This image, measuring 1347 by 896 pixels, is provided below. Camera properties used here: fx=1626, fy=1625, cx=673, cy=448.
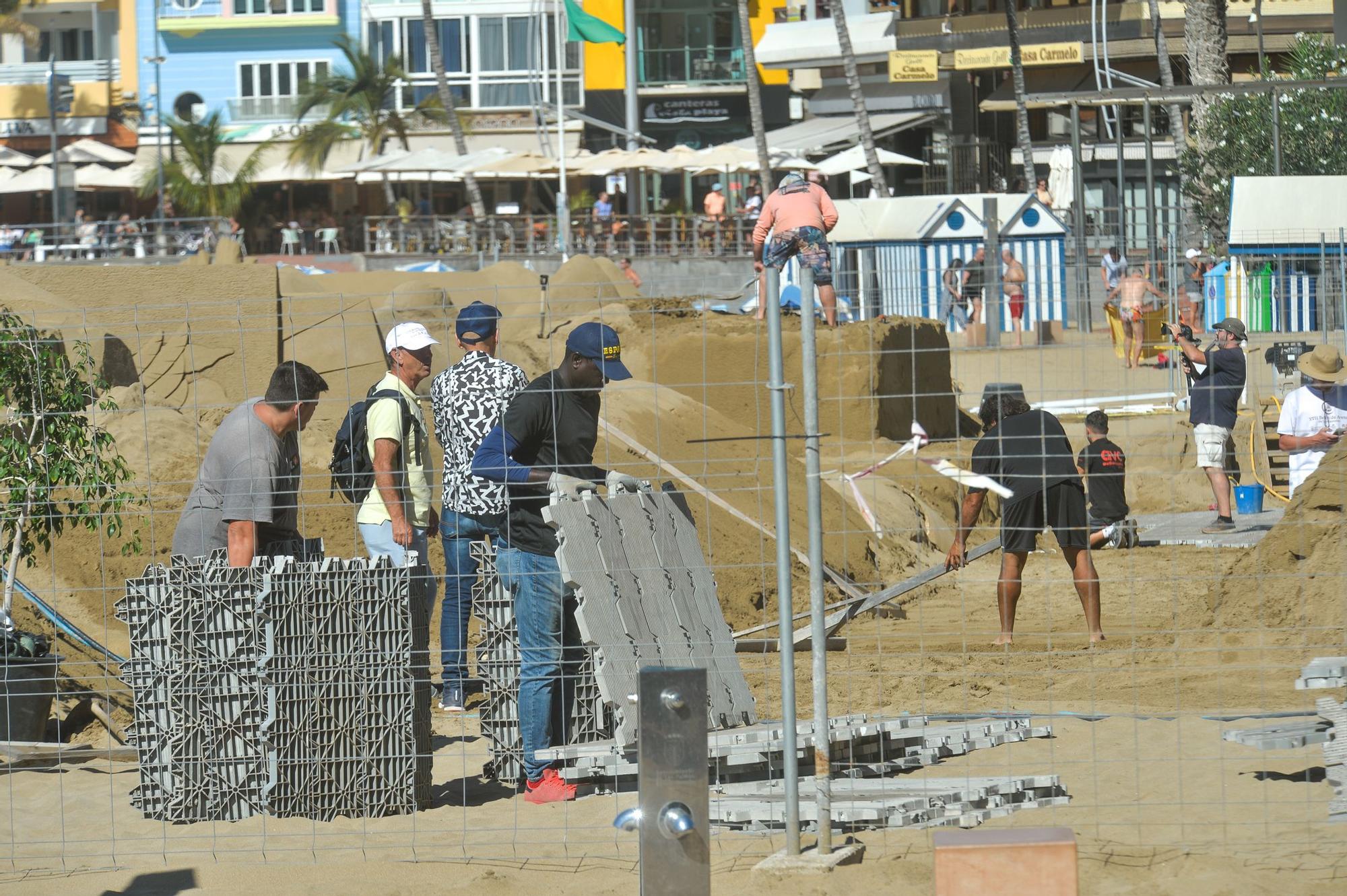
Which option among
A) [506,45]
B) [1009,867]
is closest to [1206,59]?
[1009,867]

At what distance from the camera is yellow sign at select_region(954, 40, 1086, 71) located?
3481 cm

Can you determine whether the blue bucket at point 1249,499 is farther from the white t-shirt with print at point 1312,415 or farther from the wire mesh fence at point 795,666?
the white t-shirt with print at point 1312,415

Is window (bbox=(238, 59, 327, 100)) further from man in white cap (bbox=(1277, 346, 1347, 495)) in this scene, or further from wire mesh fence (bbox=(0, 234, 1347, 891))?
man in white cap (bbox=(1277, 346, 1347, 495))

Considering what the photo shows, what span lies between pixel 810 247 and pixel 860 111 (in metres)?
21.4

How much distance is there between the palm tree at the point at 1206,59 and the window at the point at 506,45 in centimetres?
3037

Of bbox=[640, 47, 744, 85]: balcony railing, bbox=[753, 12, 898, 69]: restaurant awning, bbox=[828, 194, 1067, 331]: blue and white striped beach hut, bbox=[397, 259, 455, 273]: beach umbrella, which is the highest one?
bbox=[640, 47, 744, 85]: balcony railing

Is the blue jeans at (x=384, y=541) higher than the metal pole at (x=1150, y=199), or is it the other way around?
the metal pole at (x=1150, y=199)

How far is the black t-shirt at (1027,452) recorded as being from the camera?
759cm

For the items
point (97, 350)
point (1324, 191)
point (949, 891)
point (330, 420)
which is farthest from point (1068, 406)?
point (949, 891)

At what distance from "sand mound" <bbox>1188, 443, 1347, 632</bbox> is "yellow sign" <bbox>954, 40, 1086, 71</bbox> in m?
27.8

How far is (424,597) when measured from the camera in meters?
6.03

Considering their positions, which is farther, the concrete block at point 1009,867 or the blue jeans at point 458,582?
the blue jeans at point 458,582

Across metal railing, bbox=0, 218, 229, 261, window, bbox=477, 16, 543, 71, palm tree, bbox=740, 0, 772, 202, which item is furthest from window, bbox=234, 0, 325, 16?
palm tree, bbox=740, 0, 772, 202

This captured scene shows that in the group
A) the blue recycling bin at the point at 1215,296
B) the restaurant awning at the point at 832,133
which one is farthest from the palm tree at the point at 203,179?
the blue recycling bin at the point at 1215,296
